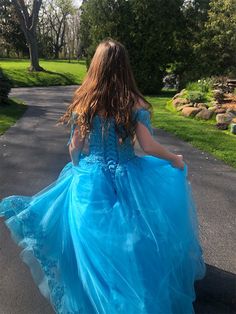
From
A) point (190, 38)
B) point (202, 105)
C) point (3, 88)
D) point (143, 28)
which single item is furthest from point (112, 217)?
point (190, 38)

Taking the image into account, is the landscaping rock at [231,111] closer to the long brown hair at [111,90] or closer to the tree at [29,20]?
the long brown hair at [111,90]

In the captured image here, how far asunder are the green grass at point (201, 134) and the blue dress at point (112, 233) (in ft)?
14.7

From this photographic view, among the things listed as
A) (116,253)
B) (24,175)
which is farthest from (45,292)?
(24,175)

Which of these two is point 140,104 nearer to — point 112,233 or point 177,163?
point 177,163

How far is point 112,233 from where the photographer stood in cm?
264

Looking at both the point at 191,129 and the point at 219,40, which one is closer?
the point at 191,129

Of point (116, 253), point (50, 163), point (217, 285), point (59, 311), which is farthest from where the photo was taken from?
point (50, 163)

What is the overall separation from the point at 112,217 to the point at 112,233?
0.32ft

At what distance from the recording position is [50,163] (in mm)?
7098

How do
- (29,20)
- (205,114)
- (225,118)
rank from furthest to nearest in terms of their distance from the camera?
1. (29,20)
2. (205,114)
3. (225,118)

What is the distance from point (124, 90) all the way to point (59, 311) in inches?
58.1

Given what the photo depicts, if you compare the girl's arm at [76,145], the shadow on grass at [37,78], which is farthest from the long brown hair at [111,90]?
the shadow on grass at [37,78]

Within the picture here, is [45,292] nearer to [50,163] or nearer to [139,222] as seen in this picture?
[139,222]

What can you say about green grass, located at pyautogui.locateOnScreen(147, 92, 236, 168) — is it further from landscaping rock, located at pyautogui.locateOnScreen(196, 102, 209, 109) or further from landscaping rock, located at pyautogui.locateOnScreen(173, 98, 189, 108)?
landscaping rock, located at pyautogui.locateOnScreen(173, 98, 189, 108)
